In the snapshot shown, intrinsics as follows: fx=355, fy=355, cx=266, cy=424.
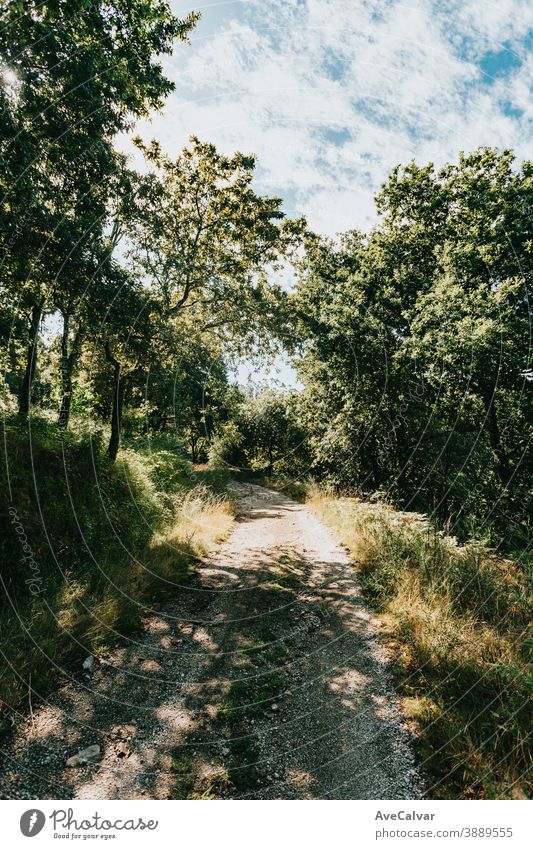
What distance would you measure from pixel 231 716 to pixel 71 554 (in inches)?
170

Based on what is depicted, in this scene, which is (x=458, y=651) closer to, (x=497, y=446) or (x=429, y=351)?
(x=429, y=351)

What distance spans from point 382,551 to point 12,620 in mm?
7051

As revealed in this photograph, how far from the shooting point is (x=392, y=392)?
15773 millimetres

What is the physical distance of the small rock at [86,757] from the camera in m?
3.31

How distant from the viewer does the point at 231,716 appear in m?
4.05

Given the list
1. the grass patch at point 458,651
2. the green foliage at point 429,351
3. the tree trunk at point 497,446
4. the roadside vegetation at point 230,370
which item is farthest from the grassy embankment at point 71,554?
the tree trunk at point 497,446

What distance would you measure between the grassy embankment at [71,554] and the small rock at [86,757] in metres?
0.98

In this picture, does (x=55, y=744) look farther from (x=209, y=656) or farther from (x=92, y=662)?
(x=209, y=656)
